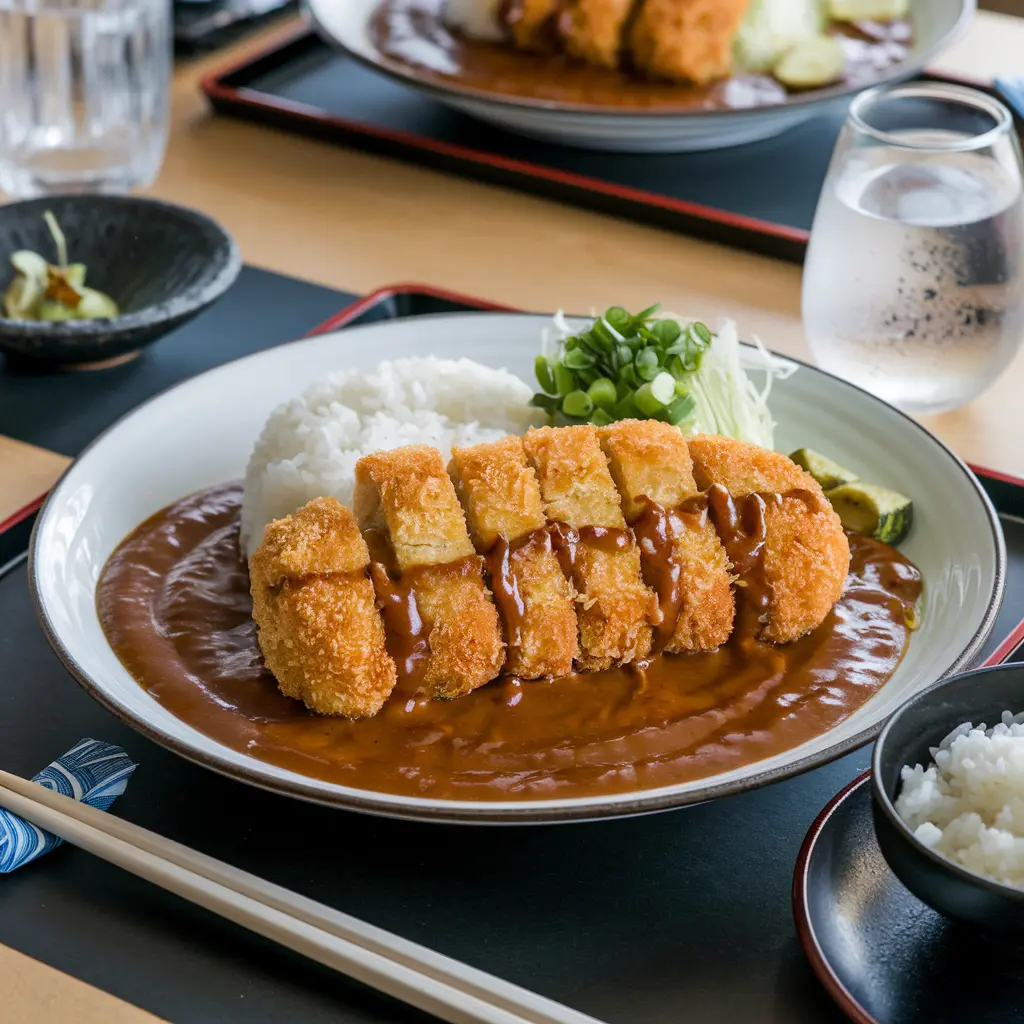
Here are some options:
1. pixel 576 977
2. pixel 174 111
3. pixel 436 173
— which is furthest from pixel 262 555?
pixel 174 111

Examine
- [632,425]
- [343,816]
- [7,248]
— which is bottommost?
[343,816]

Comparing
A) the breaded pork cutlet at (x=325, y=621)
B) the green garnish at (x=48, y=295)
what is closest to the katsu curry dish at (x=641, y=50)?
the green garnish at (x=48, y=295)

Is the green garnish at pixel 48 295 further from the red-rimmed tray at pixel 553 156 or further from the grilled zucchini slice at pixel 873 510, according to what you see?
the grilled zucchini slice at pixel 873 510

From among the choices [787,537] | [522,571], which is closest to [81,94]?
[522,571]

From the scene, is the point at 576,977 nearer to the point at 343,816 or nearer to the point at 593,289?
the point at 343,816

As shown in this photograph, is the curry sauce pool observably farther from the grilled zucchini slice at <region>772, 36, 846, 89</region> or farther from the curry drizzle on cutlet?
the grilled zucchini slice at <region>772, 36, 846, 89</region>

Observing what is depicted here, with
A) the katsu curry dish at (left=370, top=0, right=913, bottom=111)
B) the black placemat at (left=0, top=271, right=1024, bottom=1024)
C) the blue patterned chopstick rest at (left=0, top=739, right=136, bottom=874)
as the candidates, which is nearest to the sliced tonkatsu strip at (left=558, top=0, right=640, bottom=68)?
the katsu curry dish at (left=370, top=0, right=913, bottom=111)
